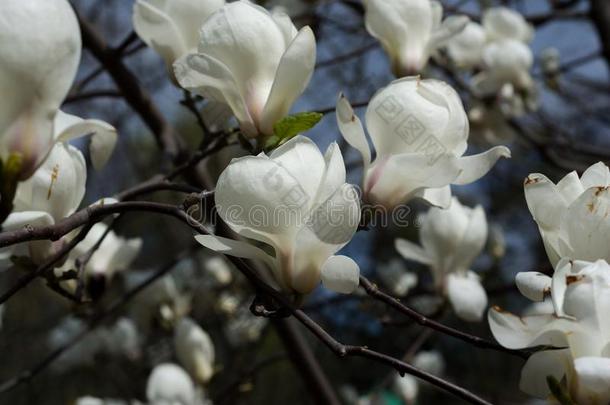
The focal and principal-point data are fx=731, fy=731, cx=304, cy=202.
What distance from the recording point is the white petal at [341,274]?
23.4 inches

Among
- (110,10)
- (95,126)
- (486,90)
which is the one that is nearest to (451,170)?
(95,126)

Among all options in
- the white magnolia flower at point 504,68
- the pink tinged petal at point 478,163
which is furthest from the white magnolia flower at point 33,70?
the white magnolia flower at point 504,68

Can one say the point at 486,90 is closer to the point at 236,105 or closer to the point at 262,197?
the point at 236,105

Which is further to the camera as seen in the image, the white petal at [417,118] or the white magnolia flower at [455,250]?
the white magnolia flower at [455,250]

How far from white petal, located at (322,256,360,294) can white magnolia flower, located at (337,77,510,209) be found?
0.14 meters

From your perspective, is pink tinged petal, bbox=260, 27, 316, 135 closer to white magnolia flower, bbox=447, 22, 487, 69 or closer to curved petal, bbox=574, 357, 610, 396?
curved petal, bbox=574, 357, 610, 396

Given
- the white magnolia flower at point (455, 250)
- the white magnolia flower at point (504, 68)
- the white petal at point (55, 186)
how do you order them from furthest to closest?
the white magnolia flower at point (504, 68) → the white magnolia flower at point (455, 250) → the white petal at point (55, 186)

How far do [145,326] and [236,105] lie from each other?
4.03ft

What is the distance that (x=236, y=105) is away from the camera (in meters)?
0.72

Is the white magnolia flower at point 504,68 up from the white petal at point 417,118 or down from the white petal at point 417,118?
down

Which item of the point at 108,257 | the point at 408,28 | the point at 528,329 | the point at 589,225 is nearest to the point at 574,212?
the point at 589,225

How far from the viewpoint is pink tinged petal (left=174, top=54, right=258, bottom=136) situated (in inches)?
26.7

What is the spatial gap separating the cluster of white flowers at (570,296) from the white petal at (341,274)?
11cm

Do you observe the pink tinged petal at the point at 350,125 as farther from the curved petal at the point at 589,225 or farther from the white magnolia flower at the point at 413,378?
the white magnolia flower at the point at 413,378
